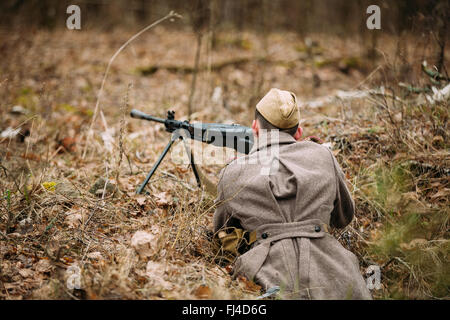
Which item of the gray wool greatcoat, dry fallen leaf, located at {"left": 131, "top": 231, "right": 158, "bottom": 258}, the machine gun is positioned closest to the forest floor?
dry fallen leaf, located at {"left": 131, "top": 231, "right": 158, "bottom": 258}

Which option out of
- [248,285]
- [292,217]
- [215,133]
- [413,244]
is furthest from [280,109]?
[413,244]

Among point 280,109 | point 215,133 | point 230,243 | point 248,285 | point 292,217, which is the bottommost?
point 248,285

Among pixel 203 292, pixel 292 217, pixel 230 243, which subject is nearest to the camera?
pixel 203 292

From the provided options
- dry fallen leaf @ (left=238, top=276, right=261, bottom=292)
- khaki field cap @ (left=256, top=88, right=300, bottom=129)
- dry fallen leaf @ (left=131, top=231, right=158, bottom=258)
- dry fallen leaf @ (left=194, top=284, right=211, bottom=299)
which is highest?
khaki field cap @ (left=256, top=88, right=300, bottom=129)

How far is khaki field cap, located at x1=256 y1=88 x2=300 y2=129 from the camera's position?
2.52 m

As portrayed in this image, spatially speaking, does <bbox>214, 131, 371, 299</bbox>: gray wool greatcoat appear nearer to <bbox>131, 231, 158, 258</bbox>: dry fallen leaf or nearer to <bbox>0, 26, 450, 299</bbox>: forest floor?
<bbox>0, 26, 450, 299</bbox>: forest floor

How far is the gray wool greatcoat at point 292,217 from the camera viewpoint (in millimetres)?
2350


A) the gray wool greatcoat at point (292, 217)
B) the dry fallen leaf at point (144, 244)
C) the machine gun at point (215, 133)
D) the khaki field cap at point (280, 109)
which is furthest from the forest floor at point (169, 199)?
the khaki field cap at point (280, 109)

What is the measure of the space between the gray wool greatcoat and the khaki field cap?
0.28 ft

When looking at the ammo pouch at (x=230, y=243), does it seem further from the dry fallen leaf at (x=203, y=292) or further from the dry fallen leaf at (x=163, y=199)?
the dry fallen leaf at (x=163, y=199)

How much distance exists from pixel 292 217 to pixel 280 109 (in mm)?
698

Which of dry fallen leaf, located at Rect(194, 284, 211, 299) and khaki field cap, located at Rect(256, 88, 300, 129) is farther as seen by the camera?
khaki field cap, located at Rect(256, 88, 300, 129)

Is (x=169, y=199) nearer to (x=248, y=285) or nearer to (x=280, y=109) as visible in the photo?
(x=248, y=285)

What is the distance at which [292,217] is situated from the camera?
248 centimetres
